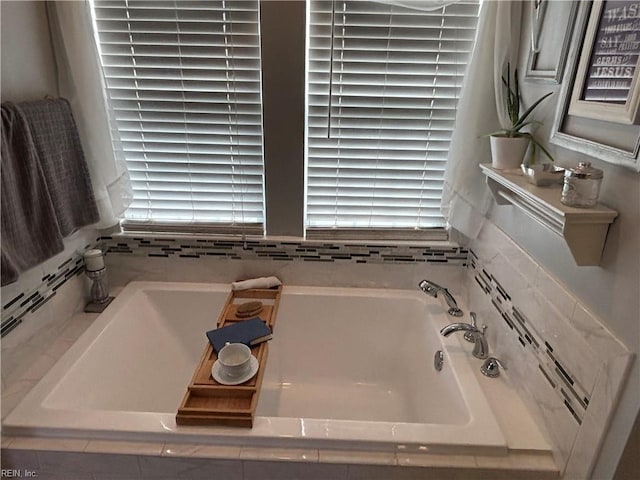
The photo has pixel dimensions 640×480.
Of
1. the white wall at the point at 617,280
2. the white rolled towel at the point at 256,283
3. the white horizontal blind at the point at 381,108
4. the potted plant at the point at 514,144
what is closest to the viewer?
the white wall at the point at 617,280

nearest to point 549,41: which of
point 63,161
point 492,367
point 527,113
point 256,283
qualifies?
point 527,113

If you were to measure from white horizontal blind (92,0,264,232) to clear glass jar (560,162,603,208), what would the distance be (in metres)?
1.19

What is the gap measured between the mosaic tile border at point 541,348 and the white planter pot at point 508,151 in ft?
1.50

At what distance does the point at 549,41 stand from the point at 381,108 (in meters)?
0.62

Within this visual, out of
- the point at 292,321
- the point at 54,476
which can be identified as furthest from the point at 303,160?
the point at 54,476

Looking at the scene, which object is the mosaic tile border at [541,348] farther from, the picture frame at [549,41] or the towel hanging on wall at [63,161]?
the towel hanging on wall at [63,161]

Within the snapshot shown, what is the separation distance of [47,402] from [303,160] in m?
1.24

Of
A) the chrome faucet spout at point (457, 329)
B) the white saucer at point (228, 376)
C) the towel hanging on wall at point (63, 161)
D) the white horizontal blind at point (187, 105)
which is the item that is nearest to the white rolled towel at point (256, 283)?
the white horizontal blind at point (187, 105)

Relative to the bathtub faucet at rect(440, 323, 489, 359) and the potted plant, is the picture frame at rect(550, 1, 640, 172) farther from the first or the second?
the bathtub faucet at rect(440, 323, 489, 359)

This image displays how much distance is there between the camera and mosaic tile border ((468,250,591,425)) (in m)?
1.08

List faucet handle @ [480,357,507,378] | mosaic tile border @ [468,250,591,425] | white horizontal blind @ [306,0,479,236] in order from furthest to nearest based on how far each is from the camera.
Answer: white horizontal blind @ [306,0,479,236], faucet handle @ [480,357,507,378], mosaic tile border @ [468,250,591,425]

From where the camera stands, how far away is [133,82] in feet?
5.61

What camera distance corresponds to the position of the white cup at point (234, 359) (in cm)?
137

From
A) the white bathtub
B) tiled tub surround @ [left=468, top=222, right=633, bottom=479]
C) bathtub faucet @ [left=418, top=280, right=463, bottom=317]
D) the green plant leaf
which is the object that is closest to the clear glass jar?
tiled tub surround @ [left=468, top=222, right=633, bottom=479]
